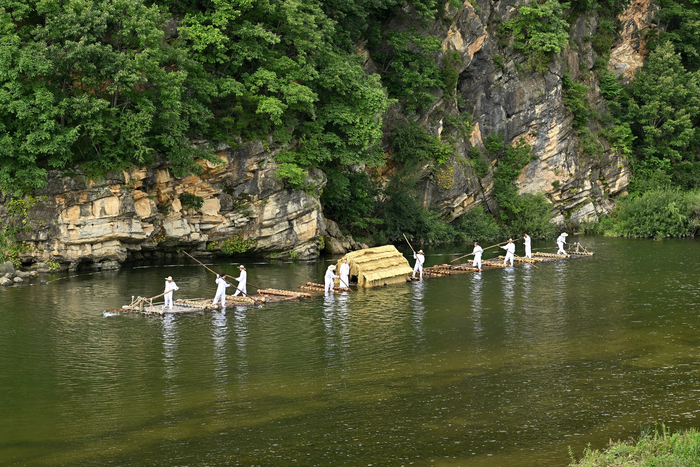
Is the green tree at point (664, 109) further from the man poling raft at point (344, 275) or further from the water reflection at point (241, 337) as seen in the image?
the water reflection at point (241, 337)

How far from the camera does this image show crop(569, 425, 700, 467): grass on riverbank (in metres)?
13.2

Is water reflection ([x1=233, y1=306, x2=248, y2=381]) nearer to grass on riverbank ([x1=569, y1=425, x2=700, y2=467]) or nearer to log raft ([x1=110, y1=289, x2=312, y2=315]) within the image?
log raft ([x1=110, y1=289, x2=312, y2=315])

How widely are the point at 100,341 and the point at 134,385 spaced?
5.70 metres

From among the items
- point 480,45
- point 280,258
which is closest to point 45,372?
point 280,258

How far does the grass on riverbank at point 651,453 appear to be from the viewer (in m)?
13.2

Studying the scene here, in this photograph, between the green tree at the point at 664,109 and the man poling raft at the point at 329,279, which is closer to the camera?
the man poling raft at the point at 329,279

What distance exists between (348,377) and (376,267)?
18.0 metres

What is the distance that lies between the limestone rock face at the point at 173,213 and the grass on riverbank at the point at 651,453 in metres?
32.2

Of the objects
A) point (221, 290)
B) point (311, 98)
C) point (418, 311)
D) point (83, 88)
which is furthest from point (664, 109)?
point (83, 88)

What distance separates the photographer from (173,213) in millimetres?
43781

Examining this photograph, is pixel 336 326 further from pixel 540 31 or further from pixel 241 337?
pixel 540 31

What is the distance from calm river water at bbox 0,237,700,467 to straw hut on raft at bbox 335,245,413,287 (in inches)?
95.4

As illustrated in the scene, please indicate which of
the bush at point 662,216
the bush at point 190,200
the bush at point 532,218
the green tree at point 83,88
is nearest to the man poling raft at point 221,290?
the green tree at point 83,88

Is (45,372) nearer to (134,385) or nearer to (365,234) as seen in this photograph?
(134,385)
